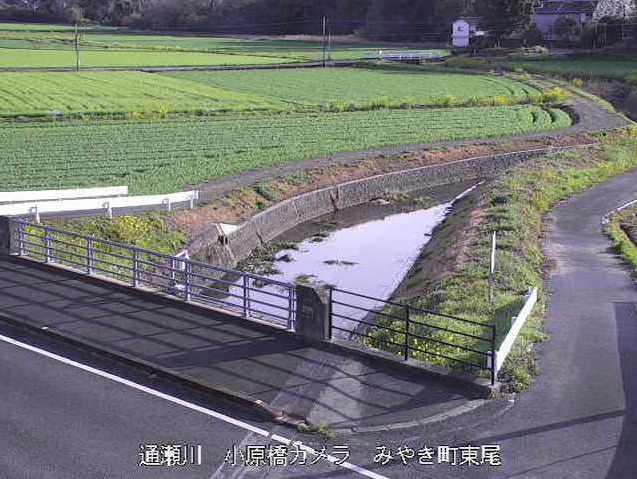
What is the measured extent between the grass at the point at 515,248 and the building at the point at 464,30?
211 ft

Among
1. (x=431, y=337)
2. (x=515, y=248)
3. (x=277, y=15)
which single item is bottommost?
(x=515, y=248)

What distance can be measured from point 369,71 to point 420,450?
233 feet

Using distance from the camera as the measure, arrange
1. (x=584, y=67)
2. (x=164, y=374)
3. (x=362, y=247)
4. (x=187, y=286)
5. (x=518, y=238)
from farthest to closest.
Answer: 1. (x=584, y=67)
2. (x=362, y=247)
3. (x=518, y=238)
4. (x=187, y=286)
5. (x=164, y=374)

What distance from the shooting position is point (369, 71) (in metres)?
78.8

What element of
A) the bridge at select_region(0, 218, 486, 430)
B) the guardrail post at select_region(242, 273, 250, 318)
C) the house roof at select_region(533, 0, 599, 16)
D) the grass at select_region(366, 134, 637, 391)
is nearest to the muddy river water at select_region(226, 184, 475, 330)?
the grass at select_region(366, 134, 637, 391)

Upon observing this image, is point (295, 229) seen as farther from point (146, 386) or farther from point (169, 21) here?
point (169, 21)

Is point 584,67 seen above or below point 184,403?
above

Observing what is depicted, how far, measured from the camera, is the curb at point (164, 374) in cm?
1080

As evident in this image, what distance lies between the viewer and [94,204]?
23562 millimetres

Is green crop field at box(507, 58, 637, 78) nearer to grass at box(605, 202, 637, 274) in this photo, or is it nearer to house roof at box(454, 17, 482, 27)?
house roof at box(454, 17, 482, 27)

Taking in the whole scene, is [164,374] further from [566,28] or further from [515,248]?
[566,28]

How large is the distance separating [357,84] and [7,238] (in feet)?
167

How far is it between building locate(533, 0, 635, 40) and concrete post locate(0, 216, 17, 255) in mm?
87486

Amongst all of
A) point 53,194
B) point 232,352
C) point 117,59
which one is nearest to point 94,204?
point 53,194
